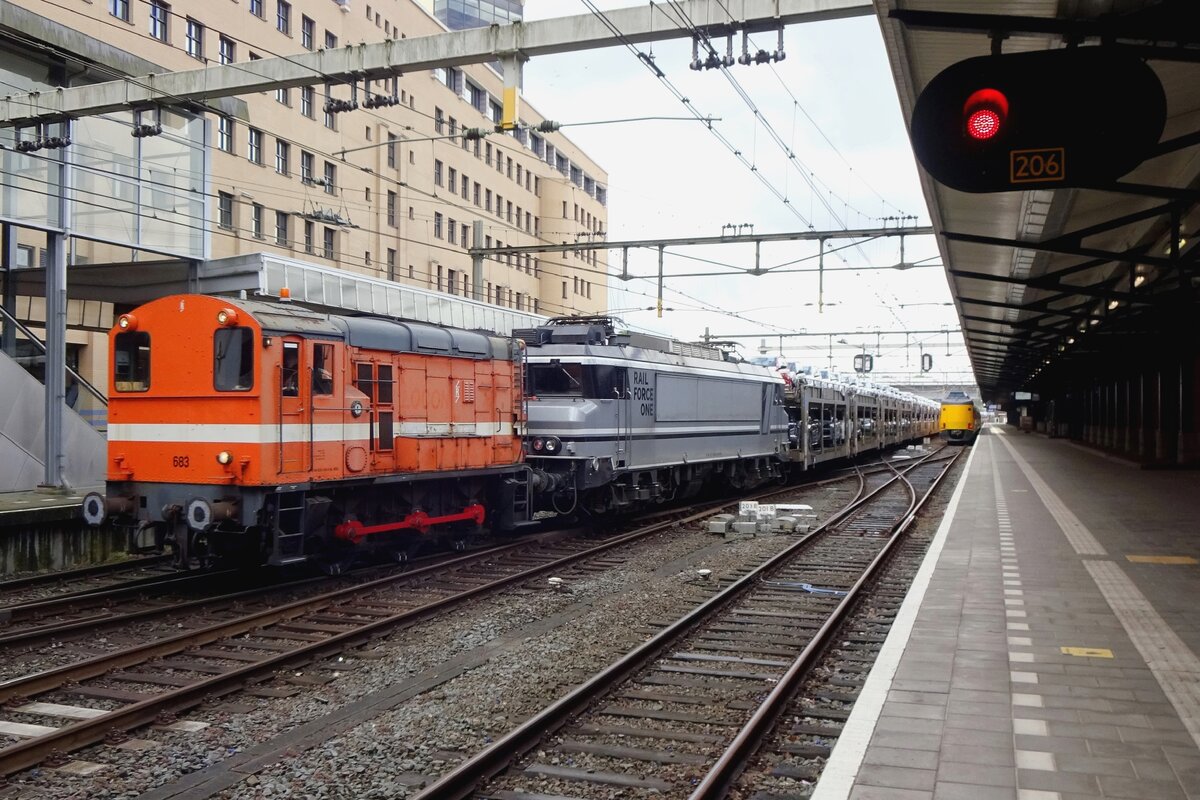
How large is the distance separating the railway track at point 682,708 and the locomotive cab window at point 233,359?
5.56 m

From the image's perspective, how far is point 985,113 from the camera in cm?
470

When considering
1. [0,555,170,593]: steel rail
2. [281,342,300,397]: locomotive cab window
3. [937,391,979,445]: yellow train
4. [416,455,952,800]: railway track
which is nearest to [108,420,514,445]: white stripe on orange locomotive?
[281,342,300,397]: locomotive cab window

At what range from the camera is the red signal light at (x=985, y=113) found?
4.68 meters

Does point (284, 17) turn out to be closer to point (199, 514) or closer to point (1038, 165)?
point (199, 514)

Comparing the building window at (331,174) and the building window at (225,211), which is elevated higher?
the building window at (331,174)

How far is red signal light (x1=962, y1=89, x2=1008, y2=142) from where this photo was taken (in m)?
4.68

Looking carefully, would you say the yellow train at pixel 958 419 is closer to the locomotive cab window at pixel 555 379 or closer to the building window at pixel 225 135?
the building window at pixel 225 135

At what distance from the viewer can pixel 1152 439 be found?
32844 mm

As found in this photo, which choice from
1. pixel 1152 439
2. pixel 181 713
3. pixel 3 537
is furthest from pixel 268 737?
pixel 1152 439

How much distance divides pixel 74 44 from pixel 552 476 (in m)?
12.1

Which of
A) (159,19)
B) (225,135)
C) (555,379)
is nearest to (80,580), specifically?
(555,379)

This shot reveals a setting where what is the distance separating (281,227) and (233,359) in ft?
92.6

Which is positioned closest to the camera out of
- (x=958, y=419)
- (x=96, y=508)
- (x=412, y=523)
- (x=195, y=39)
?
(x=96, y=508)

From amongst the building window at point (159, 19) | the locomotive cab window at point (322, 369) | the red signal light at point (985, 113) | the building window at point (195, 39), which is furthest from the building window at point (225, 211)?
the red signal light at point (985, 113)
